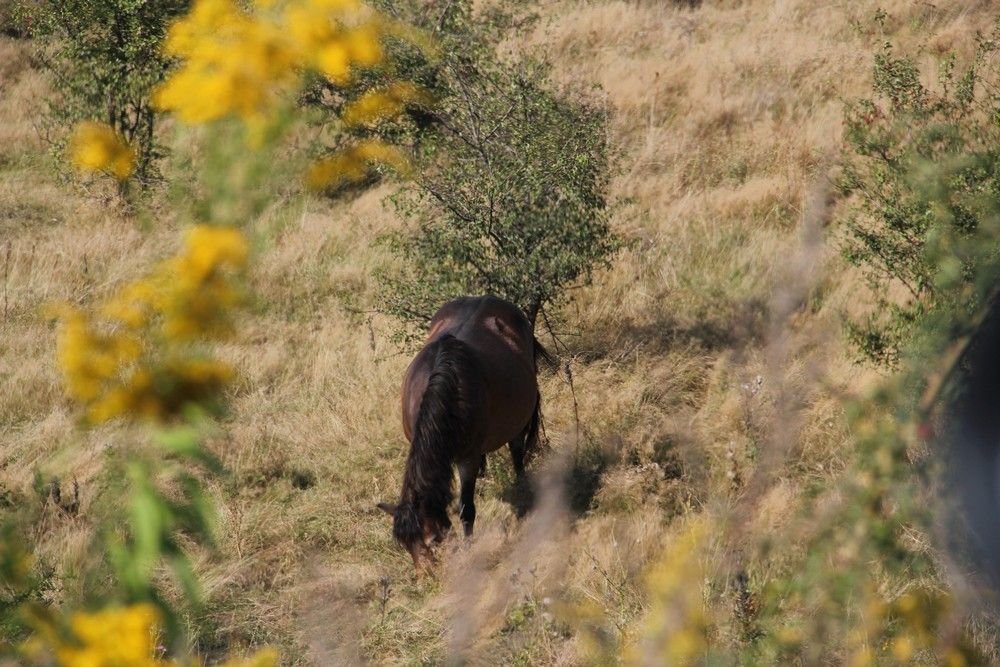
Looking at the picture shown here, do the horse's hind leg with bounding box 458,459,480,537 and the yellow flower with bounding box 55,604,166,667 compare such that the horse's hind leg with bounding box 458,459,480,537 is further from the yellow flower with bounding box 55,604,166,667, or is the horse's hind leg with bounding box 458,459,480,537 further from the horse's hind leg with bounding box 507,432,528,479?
the yellow flower with bounding box 55,604,166,667

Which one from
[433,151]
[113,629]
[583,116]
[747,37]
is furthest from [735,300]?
[113,629]

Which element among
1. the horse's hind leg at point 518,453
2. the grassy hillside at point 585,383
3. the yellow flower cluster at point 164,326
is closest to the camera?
the yellow flower cluster at point 164,326

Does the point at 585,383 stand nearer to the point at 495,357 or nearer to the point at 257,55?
the point at 495,357

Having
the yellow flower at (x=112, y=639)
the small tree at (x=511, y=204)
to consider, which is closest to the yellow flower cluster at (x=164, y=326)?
the yellow flower at (x=112, y=639)

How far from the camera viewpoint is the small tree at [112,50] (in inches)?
446

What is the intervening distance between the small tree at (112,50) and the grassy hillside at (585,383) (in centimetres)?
106

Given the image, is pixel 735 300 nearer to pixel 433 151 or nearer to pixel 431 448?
pixel 433 151

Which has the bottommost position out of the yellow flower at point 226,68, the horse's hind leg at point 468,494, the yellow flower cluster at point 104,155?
the horse's hind leg at point 468,494

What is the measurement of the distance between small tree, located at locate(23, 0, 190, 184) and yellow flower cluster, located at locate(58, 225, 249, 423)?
35.2ft

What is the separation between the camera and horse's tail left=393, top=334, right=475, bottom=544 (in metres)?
5.23

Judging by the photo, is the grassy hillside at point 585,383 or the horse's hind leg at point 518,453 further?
the horse's hind leg at point 518,453

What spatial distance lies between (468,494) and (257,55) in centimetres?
511

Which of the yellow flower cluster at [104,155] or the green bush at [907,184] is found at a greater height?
the yellow flower cluster at [104,155]

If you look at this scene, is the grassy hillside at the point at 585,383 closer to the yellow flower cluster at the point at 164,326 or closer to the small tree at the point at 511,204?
the yellow flower cluster at the point at 164,326
